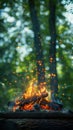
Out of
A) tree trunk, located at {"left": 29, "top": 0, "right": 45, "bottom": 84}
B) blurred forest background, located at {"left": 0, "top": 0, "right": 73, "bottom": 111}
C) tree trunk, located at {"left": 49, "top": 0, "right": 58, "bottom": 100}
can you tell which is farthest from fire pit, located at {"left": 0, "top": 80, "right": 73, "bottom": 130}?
blurred forest background, located at {"left": 0, "top": 0, "right": 73, "bottom": 111}

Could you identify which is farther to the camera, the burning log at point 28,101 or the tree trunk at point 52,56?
the tree trunk at point 52,56

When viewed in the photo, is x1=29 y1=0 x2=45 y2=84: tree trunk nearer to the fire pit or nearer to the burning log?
the burning log

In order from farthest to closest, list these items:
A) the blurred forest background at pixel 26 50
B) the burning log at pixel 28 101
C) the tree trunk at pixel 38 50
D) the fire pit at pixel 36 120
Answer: the blurred forest background at pixel 26 50 → the tree trunk at pixel 38 50 → the burning log at pixel 28 101 → the fire pit at pixel 36 120

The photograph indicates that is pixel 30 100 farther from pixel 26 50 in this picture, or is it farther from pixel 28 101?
pixel 26 50

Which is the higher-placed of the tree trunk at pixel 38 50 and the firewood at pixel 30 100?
the tree trunk at pixel 38 50

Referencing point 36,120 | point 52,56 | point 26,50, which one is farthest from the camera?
point 26,50

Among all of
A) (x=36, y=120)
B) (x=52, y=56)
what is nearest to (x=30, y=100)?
(x=36, y=120)

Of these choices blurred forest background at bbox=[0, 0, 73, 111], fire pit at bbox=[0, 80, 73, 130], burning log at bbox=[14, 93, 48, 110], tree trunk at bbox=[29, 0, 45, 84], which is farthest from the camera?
blurred forest background at bbox=[0, 0, 73, 111]

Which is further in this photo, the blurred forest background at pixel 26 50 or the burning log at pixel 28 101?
the blurred forest background at pixel 26 50

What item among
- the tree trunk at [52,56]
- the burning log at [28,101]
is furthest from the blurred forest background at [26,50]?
the burning log at [28,101]

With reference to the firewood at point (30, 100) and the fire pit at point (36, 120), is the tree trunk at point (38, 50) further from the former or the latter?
the fire pit at point (36, 120)

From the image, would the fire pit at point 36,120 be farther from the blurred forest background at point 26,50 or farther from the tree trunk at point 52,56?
the blurred forest background at point 26,50

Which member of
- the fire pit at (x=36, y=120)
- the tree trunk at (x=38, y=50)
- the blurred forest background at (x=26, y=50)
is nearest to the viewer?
the fire pit at (x=36, y=120)

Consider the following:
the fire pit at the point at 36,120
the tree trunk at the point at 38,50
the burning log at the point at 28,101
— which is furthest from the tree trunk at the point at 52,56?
the fire pit at the point at 36,120
